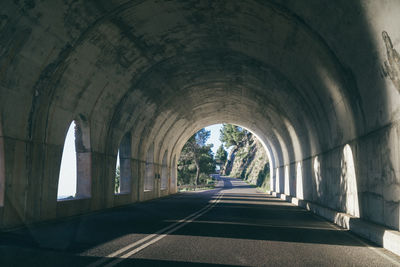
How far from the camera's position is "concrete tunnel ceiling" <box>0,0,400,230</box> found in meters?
8.74

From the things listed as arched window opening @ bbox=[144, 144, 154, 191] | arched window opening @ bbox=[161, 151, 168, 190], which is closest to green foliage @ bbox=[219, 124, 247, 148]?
arched window opening @ bbox=[161, 151, 168, 190]

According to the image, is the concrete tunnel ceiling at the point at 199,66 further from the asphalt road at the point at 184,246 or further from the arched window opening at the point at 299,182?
the asphalt road at the point at 184,246

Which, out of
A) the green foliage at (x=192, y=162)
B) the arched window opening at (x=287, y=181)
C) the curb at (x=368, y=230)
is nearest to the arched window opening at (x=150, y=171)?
the arched window opening at (x=287, y=181)

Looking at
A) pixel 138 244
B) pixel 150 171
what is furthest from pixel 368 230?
pixel 150 171

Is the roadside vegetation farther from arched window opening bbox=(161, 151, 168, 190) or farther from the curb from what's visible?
the curb

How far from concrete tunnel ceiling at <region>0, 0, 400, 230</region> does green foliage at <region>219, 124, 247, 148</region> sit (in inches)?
3438

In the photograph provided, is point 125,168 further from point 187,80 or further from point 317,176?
point 317,176

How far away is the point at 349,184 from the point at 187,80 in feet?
34.0

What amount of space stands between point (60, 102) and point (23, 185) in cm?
292

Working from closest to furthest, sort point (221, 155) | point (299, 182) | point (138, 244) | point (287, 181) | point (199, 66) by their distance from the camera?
1. point (138, 244)
2. point (199, 66)
3. point (299, 182)
4. point (287, 181)
5. point (221, 155)

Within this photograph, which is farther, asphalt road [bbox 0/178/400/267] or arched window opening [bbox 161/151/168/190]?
arched window opening [bbox 161/151/168/190]

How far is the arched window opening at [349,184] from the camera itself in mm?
10984

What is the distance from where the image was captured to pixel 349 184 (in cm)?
1166

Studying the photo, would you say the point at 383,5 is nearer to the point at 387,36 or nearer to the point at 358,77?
the point at 387,36
